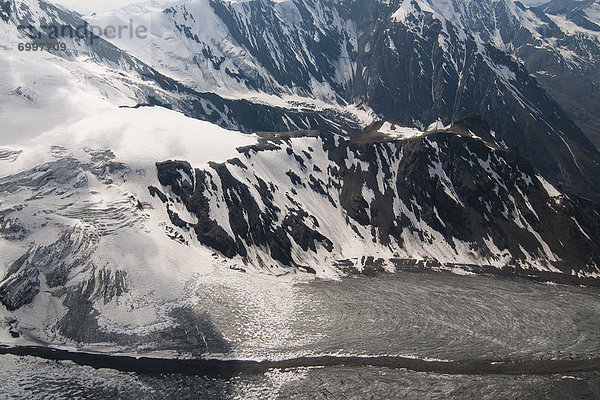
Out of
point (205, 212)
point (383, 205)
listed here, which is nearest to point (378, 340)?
point (205, 212)

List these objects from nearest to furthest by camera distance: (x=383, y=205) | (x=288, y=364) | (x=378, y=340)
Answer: (x=288, y=364), (x=378, y=340), (x=383, y=205)

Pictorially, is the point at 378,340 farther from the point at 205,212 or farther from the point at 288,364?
the point at 205,212

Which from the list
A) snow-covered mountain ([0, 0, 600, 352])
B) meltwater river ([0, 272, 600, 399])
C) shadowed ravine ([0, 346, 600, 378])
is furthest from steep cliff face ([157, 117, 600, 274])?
shadowed ravine ([0, 346, 600, 378])

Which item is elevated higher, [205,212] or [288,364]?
[205,212]

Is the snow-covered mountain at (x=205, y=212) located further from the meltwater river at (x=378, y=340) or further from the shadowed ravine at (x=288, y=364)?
the meltwater river at (x=378, y=340)

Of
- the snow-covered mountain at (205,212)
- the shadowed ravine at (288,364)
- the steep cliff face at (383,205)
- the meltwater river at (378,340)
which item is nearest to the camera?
the meltwater river at (378,340)

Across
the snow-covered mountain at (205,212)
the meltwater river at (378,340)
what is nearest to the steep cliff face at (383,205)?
the snow-covered mountain at (205,212)

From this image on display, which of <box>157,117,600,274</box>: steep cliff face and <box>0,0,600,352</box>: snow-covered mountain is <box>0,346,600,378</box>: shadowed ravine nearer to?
<box>0,0,600,352</box>: snow-covered mountain
